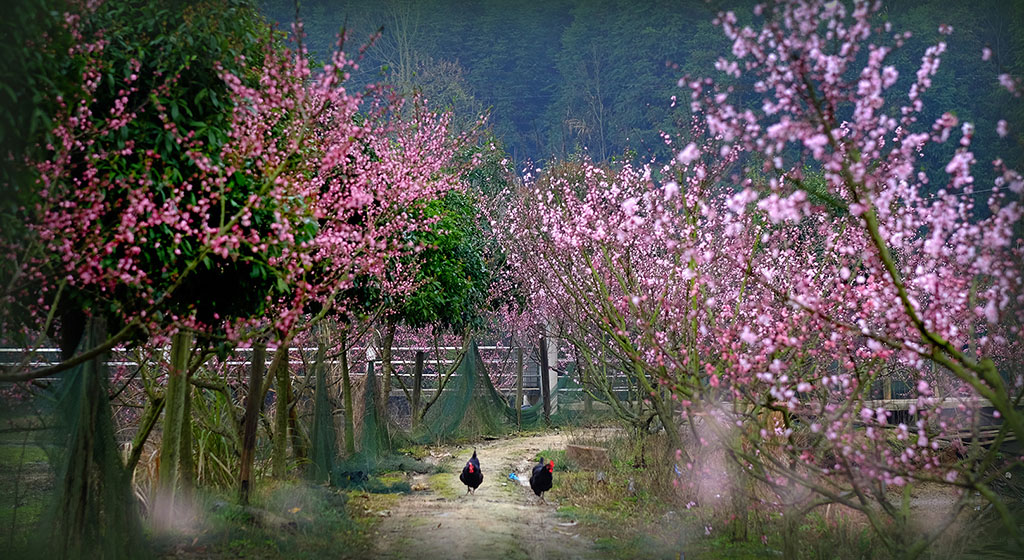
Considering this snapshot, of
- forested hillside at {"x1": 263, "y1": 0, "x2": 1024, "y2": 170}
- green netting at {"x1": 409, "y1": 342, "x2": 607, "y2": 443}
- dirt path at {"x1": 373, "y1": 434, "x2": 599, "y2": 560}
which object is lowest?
dirt path at {"x1": 373, "y1": 434, "x2": 599, "y2": 560}

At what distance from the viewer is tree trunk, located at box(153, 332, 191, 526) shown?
6.85m

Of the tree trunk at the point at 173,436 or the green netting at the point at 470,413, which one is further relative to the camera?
the green netting at the point at 470,413

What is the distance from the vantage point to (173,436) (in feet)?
23.0

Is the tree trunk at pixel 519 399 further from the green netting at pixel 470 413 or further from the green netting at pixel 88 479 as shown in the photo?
→ the green netting at pixel 88 479

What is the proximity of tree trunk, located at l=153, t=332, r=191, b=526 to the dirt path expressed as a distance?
1.79m

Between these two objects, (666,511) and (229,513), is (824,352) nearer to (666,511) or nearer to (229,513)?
(666,511)

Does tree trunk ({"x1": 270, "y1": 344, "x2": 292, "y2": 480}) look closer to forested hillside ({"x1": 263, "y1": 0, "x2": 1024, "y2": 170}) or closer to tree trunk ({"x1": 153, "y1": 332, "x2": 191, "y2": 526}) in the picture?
tree trunk ({"x1": 153, "y1": 332, "x2": 191, "y2": 526})

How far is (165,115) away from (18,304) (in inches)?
55.6

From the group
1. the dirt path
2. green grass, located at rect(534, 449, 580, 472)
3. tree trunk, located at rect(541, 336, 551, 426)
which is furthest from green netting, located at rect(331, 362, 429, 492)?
tree trunk, located at rect(541, 336, 551, 426)

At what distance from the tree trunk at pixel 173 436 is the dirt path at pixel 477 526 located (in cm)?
179

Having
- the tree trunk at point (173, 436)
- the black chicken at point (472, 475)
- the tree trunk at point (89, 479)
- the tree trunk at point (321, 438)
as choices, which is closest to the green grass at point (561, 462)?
the black chicken at point (472, 475)

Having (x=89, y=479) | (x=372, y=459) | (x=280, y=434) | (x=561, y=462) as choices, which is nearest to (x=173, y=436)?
(x=89, y=479)

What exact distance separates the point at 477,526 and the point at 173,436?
3016 millimetres

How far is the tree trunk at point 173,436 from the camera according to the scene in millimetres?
6852
